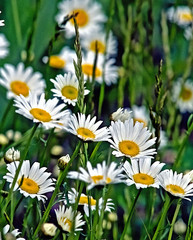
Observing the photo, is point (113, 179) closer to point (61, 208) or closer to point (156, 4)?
point (61, 208)

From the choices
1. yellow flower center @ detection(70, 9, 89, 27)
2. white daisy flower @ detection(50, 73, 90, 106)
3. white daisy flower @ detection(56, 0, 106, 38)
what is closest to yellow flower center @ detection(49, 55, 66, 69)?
white daisy flower @ detection(56, 0, 106, 38)

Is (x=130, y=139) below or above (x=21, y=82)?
below

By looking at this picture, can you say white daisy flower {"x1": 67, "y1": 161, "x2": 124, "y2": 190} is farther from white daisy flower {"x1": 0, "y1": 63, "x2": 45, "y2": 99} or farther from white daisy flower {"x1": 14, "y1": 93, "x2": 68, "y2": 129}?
white daisy flower {"x1": 0, "y1": 63, "x2": 45, "y2": 99}

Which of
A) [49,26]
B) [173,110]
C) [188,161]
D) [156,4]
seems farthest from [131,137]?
[156,4]

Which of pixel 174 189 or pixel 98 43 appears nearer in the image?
pixel 174 189

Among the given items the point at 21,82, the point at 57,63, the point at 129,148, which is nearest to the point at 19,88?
the point at 21,82

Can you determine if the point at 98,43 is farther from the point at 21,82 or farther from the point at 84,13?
the point at 21,82
